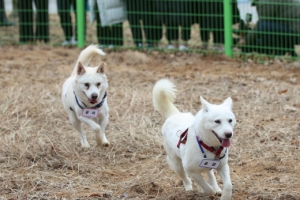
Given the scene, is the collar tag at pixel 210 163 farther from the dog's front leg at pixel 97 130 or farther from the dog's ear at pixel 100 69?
the dog's ear at pixel 100 69

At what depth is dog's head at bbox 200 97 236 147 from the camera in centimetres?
416

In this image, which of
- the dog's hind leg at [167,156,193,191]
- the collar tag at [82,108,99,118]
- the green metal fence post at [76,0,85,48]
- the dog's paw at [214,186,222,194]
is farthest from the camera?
the green metal fence post at [76,0,85,48]

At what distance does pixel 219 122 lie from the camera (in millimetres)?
4227

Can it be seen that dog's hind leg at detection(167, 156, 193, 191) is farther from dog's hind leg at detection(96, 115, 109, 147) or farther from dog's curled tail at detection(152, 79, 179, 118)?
dog's hind leg at detection(96, 115, 109, 147)

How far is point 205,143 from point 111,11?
670cm

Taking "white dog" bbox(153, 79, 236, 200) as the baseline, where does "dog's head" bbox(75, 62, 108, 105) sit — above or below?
above

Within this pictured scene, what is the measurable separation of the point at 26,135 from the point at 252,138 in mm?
2208

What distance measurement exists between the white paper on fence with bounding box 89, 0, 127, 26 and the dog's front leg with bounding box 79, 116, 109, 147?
16.0 feet

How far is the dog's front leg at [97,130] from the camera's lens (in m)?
6.02

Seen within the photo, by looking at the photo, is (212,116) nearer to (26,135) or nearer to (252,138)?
(252,138)

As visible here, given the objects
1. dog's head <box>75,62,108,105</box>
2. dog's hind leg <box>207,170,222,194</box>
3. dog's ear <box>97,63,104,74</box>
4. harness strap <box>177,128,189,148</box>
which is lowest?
dog's hind leg <box>207,170,222,194</box>

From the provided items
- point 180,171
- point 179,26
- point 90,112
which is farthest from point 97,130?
point 179,26

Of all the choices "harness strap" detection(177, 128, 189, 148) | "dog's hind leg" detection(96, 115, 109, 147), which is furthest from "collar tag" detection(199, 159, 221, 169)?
"dog's hind leg" detection(96, 115, 109, 147)

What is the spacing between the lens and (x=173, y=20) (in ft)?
34.6
